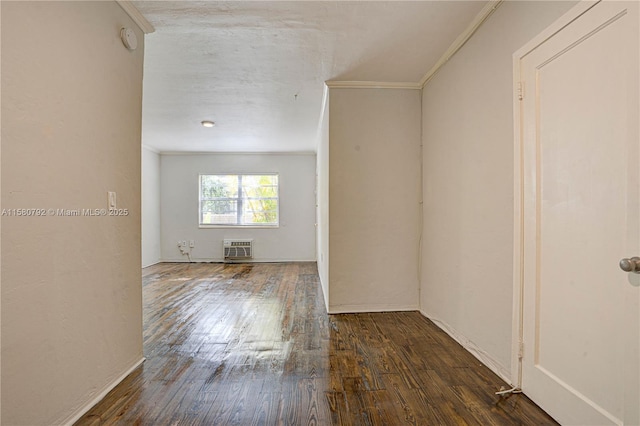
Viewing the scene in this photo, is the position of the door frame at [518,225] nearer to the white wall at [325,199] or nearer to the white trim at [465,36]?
the white trim at [465,36]

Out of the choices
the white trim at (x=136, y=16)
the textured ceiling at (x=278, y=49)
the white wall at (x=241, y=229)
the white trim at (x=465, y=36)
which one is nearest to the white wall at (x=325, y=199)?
the textured ceiling at (x=278, y=49)

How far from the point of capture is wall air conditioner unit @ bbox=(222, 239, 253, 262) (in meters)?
7.00

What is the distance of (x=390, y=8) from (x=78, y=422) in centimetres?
293

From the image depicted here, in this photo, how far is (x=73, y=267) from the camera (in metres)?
1.59

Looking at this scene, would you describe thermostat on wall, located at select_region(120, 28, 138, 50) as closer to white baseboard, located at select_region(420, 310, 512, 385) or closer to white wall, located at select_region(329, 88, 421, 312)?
white wall, located at select_region(329, 88, 421, 312)

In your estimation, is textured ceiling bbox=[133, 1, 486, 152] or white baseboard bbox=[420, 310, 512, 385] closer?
white baseboard bbox=[420, 310, 512, 385]

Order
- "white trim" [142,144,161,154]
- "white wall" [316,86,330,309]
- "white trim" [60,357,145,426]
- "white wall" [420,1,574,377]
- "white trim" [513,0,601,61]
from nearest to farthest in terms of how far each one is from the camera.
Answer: "white trim" [513,0,601,61]
"white trim" [60,357,145,426]
"white wall" [420,1,574,377]
"white wall" [316,86,330,309]
"white trim" [142,144,161,154]

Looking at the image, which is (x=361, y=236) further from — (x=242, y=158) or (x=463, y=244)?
(x=242, y=158)

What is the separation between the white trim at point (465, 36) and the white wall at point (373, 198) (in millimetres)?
407

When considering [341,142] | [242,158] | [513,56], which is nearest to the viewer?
[513,56]

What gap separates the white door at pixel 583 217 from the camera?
48.0 inches

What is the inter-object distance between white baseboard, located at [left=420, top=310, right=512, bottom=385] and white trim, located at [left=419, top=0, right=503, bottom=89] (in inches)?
88.0

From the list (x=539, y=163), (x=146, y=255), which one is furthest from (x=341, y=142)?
(x=146, y=255)

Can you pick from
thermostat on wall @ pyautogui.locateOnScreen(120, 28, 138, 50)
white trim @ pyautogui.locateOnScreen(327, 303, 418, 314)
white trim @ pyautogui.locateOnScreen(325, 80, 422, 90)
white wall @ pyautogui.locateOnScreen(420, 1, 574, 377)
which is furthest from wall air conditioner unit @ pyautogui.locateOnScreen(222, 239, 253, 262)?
thermostat on wall @ pyautogui.locateOnScreen(120, 28, 138, 50)
